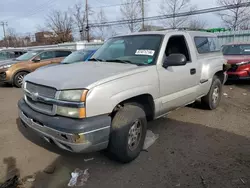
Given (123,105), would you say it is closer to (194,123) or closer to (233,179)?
(233,179)

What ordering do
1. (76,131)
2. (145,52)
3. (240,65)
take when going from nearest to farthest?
1. (76,131)
2. (145,52)
3. (240,65)

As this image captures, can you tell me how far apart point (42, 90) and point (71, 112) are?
1.92ft

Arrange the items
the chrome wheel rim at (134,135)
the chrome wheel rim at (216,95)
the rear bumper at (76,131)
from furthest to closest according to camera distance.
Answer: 1. the chrome wheel rim at (216,95)
2. the chrome wheel rim at (134,135)
3. the rear bumper at (76,131)

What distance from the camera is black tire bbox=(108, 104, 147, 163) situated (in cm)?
281

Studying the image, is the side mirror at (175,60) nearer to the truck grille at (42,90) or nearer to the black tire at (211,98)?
the truck grille at (42,90)

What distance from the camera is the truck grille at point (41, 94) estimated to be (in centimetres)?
267

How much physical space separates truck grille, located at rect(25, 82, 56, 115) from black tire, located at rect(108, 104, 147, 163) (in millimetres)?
805

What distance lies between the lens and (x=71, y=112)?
252 cm

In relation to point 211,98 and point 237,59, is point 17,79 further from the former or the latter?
point 237,59

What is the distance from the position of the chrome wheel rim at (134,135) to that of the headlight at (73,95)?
2.94ft

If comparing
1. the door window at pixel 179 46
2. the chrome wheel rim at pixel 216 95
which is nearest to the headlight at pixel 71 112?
the door window at pixel 179 46

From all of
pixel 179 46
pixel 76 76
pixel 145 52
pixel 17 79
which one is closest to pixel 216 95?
pixel 179 46

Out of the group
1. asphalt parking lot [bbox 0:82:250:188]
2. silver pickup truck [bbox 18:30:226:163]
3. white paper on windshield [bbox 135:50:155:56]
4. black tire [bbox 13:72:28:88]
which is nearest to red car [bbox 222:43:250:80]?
asphalt parking lot [bbox 0:82:250:188]

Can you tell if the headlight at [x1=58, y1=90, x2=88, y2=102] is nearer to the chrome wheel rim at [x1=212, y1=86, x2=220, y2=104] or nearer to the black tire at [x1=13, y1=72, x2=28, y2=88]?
the chrome wheel rim at [x1=212, y1=86, x2=220, y2=104]
